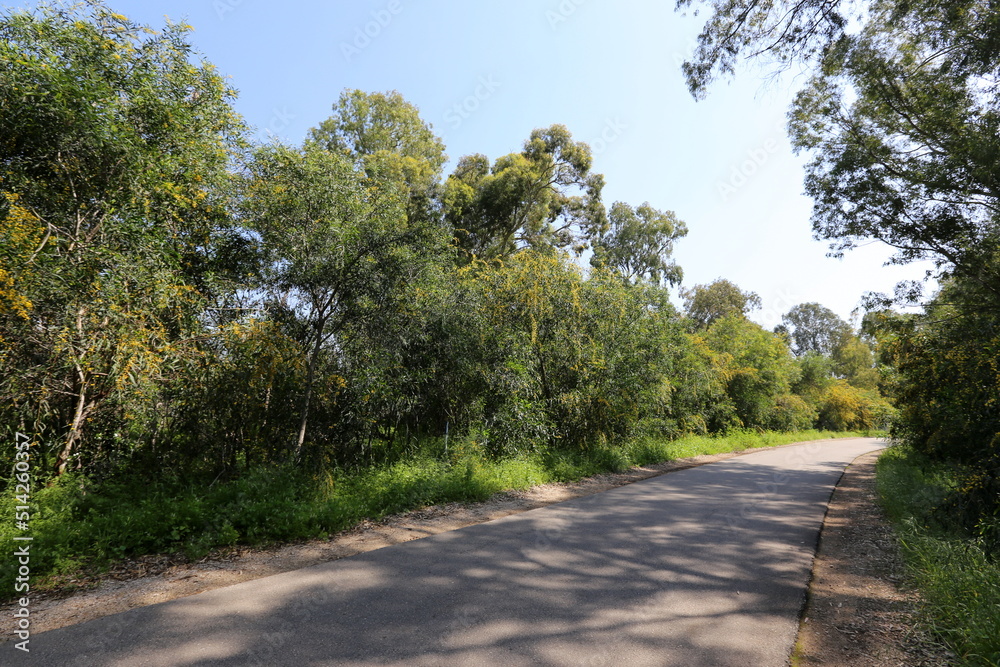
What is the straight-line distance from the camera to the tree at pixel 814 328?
59906 millimetres

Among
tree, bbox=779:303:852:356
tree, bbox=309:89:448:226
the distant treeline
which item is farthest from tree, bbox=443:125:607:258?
tree, bbox=779:303:852:356

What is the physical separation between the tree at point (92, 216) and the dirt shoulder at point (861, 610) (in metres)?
7.12

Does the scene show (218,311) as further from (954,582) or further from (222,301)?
(954,582)

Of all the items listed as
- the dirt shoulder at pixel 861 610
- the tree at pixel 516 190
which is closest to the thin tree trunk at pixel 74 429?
the dirt shoulder at pixel 861 610

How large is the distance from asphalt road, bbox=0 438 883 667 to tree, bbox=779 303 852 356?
64.7 metres

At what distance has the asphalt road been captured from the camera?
119 inches

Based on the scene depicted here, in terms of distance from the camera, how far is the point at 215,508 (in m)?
5.45

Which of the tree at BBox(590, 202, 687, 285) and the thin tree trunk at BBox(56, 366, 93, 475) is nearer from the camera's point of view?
the thin tree trunk at BBox(56, 366, 93, 475)

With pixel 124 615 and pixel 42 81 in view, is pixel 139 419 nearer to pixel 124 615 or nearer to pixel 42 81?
pixel 124 615

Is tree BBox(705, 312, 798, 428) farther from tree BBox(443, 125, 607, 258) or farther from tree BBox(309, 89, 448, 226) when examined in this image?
tree BBox(309, 89, 448, 226)

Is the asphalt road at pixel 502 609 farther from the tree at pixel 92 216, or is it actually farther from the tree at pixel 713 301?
the tree at pixel 713 301

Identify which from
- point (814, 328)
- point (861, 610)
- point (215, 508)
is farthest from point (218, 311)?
point (814, 328)

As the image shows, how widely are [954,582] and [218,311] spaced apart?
8539 mm

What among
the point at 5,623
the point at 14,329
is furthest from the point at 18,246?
the point at 5,623
